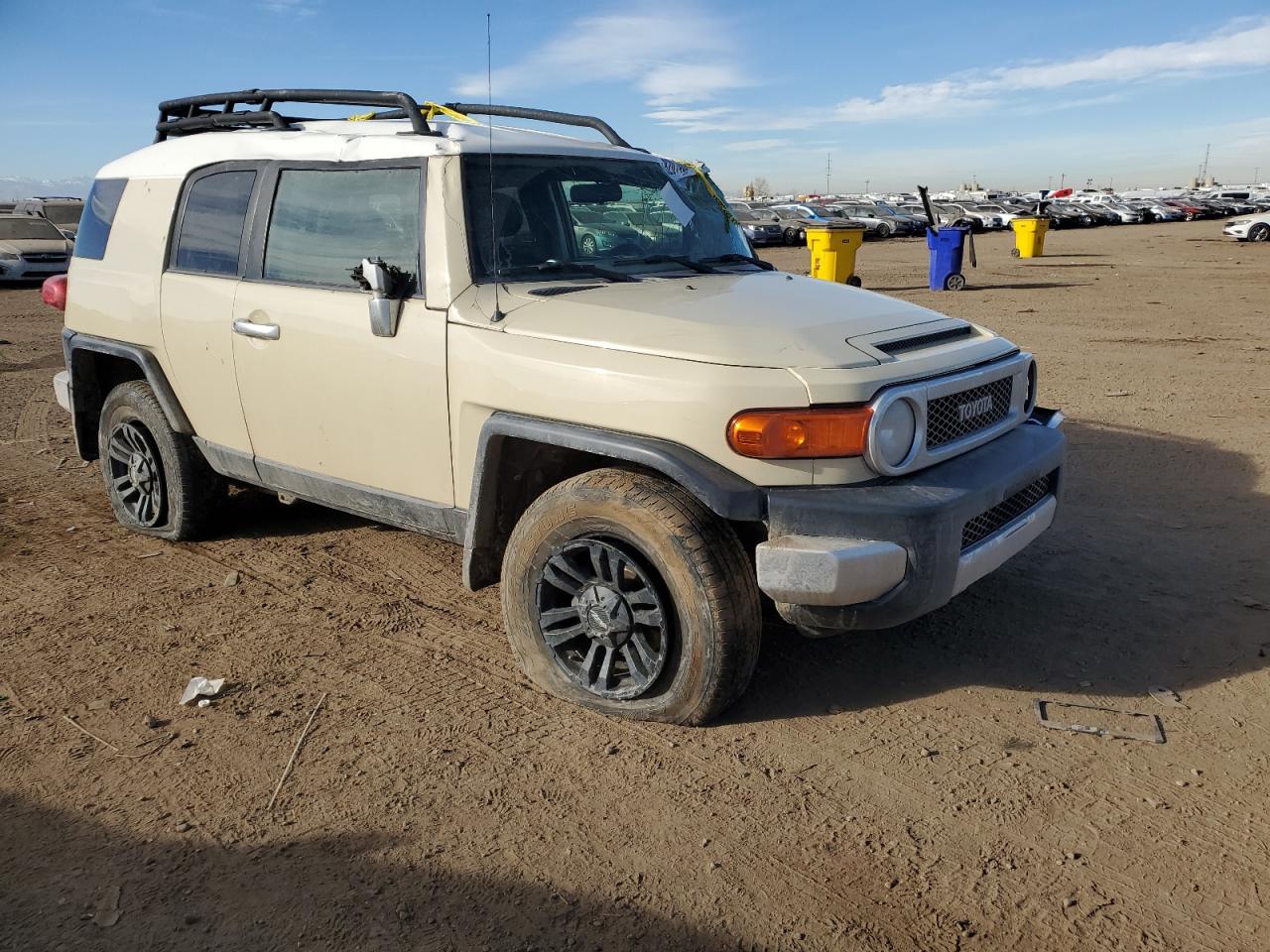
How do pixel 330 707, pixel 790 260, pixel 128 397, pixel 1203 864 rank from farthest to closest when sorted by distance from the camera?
pixel 790 260 < pixel 128 397 < pixel 330 707 < pixel 1203 864

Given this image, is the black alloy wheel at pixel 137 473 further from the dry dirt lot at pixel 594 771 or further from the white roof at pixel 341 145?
the white roof at pixel 341 145

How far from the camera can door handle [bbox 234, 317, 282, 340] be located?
14.1 ft

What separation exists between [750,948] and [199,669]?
2.51m

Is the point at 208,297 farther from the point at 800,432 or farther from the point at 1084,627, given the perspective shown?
the point at 1084,627

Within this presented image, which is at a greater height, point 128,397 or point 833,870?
point 128,397

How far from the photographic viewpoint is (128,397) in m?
5.28

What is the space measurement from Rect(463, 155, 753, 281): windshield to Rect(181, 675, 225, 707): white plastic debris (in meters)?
1.81

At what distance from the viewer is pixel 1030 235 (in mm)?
27922

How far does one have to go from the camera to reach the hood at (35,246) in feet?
64.6

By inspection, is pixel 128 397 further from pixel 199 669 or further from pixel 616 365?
pixel 616 365

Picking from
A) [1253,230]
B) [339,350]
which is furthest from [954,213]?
[339,350]

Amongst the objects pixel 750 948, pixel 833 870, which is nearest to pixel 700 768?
pixel 833 870

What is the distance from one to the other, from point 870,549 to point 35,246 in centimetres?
2150

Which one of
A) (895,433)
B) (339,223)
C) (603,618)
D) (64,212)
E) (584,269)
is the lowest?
(603,618)
